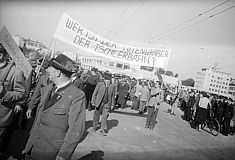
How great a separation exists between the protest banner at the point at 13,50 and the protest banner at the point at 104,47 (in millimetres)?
2126

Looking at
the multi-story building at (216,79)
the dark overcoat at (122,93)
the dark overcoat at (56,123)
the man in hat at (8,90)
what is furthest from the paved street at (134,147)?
the multi-story building at (216,79)

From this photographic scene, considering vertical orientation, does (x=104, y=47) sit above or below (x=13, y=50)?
above

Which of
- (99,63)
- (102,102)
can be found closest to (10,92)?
(102,102)

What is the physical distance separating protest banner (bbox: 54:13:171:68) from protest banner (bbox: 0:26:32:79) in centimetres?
213

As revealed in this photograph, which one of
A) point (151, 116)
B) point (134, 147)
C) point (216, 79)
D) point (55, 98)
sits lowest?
point (134, 147)

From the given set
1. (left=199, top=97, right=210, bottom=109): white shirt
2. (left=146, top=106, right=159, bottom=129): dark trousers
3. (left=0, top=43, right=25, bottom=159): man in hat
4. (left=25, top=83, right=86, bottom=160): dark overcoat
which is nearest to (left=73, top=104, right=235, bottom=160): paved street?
(left=146, top=106, right=159, bottom=129): dark trousers

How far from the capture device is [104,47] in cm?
596

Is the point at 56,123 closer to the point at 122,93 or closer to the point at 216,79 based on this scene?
the point at 122,93

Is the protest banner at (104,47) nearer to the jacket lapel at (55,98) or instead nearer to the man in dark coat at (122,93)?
the jacket lapel at (55,98)

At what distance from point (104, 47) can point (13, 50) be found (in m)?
3.06

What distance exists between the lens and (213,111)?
1090 cm

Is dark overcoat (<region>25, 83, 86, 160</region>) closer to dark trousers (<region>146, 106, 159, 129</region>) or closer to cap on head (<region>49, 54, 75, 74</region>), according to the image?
cap on head (<region>49, 54, 75, 74</region>)

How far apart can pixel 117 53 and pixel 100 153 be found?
306cm

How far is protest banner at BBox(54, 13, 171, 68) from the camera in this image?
533cm
